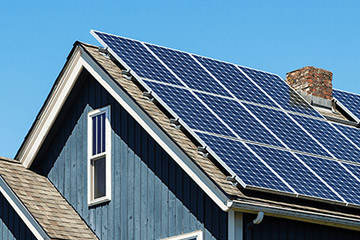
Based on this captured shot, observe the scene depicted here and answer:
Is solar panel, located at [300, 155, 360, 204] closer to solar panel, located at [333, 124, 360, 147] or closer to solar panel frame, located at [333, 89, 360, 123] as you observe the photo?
solar panel, located at [333, 124, 360, 147]

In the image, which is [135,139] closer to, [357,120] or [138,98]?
[138,98]

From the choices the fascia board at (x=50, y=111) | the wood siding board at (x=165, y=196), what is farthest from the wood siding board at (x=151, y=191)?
the fascia board at (x=50, y=111)

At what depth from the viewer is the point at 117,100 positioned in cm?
2150

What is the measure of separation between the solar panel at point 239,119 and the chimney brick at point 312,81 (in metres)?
4.89

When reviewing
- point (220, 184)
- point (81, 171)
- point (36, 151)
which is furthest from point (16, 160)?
point (220, 184)

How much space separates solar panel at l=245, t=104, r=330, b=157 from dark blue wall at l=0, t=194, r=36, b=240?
632 cm

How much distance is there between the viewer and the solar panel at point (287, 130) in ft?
69.8

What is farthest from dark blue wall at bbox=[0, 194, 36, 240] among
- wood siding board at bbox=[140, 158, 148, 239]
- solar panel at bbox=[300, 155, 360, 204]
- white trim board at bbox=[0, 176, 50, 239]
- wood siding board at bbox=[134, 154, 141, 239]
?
solar panel at bbox=[300, 155, 360, 204]

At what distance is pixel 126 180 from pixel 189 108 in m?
2.31

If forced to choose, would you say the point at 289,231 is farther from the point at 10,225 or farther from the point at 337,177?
the point at 10,225

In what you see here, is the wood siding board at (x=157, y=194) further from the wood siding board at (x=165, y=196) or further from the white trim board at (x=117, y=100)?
the white trim board at (x=117, y=100)

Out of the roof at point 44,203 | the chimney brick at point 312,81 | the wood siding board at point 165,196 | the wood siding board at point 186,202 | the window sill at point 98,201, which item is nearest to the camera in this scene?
the wood siding board at point 186,202

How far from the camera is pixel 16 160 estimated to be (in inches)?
957

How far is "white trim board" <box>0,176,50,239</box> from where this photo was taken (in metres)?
20.3
